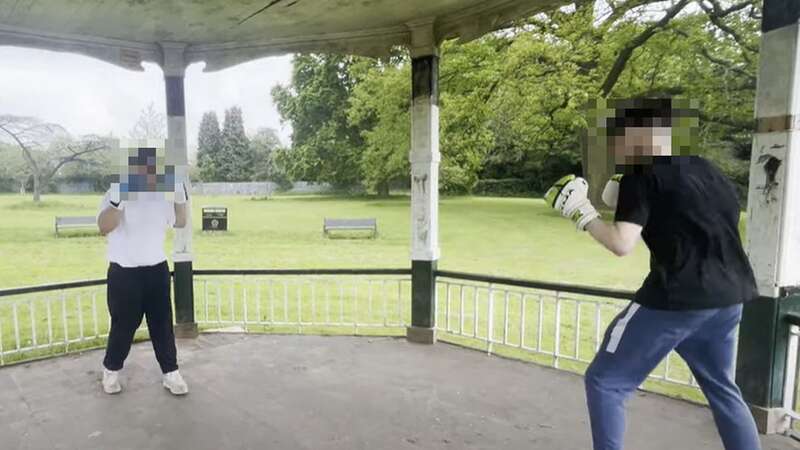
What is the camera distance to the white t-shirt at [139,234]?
8.87ft

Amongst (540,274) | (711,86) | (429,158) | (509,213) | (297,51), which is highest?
(711,86)

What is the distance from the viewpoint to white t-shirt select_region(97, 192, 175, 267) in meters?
2.71

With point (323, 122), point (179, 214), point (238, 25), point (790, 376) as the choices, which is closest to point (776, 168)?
point (790, 376)

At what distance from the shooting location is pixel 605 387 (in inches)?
65.6

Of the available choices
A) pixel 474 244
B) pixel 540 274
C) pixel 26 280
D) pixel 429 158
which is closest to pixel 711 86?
pixel 540 274

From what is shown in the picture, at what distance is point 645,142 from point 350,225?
9.48 meters

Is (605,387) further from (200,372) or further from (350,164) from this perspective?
(350,164)

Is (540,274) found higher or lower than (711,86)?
lower

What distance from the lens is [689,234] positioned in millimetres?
1585

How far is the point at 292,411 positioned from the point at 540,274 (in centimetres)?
706

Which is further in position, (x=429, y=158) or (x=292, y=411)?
(x=429, y=158)

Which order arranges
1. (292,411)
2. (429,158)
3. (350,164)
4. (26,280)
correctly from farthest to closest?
(350,164) < (26,280) < (429,158) < (292,411)

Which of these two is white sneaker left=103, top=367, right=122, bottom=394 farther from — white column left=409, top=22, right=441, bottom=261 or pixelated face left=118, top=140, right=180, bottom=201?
white column left=409, top=22, right=441, bottom=261

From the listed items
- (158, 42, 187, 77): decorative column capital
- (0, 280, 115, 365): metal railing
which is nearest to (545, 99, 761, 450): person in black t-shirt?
(158, 42, 187, 77): decorative column capital
